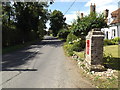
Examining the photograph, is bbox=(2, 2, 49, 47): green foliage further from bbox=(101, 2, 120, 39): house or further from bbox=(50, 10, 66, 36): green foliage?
bbox=(50, 10, 66, 36): green foliage

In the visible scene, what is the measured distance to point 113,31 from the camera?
116 feet

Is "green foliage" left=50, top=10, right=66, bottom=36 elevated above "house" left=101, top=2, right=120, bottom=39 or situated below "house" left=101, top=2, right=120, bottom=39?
above

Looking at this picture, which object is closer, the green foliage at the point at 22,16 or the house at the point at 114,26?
the house at the point at 114,26

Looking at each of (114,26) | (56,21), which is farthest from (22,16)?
(56,21)

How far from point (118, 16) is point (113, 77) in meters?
27.5

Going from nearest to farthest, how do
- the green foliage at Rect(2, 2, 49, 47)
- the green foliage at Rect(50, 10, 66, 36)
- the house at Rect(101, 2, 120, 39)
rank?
the house at Rect(101, 2, 120, 39)
the green foliage at Rect(2, 2, 49, 47)
the green foliage at Rect(50, 10, 66, 36)

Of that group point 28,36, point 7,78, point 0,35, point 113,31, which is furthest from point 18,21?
point 7,78

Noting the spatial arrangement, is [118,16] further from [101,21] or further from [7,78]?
[7,78]

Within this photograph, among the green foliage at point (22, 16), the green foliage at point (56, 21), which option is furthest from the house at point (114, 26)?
the green foliage at point (56, 21)

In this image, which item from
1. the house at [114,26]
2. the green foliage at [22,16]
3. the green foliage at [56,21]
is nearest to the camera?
the house at [114,26]

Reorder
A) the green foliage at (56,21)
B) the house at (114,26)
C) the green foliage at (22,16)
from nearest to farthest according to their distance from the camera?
the house at (114,26) < the green foliage at (22,16) < the green foliage at (56,21)

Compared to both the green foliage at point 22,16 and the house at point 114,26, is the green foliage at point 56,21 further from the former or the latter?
the house at point 114,26

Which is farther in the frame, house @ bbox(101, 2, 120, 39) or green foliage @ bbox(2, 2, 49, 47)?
green foliage @ bbox(2, 2, 49, 47)

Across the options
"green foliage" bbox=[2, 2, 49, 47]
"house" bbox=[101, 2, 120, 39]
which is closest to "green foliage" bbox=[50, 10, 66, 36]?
"green foliage" bbox=[2, 2, 49, 47]
